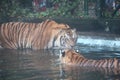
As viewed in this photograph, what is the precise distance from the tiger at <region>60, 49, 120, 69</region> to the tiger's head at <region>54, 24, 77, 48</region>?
2.30 m

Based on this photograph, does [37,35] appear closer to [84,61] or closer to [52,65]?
[52,65]

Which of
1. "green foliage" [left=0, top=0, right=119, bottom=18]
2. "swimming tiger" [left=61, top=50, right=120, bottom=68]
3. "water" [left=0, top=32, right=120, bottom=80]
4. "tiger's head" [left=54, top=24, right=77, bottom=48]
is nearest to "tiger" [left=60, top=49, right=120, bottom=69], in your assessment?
"swimming tiger" [left=61, top=50, right=120, bottom=68]

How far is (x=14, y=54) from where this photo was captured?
12266 millimetres

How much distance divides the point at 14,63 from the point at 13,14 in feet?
24.9

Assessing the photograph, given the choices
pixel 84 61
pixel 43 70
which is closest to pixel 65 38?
pixel 84 61

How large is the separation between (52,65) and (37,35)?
126 inches

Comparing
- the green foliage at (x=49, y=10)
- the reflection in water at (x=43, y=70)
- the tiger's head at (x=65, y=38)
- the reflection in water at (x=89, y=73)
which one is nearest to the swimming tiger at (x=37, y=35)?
the tiger's head at (x=65, y=38)

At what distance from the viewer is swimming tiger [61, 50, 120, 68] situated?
9884mm

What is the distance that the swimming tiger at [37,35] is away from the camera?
43.1 feet

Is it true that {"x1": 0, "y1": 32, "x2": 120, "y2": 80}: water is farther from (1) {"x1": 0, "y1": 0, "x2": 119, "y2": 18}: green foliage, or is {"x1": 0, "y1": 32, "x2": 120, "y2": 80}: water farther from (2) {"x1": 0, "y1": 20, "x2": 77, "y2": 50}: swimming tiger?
(1) {"x1": 0, "y1": 0, "x2": 119, "y2": 18}: green foliage

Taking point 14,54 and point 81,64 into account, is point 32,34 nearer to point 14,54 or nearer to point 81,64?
point 14,54

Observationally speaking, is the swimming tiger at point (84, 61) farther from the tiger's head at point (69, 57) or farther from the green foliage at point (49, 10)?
the green foliage at point (49, 10)

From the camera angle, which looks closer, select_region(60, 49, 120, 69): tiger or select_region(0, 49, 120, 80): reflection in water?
select_region(0, 49, 120, 80): reflection in water

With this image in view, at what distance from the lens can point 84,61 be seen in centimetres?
1023
